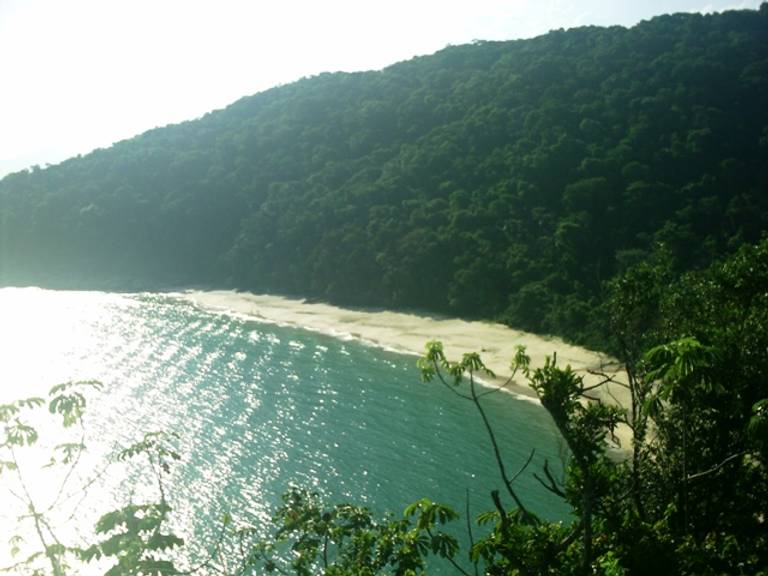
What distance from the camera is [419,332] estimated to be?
6103cm

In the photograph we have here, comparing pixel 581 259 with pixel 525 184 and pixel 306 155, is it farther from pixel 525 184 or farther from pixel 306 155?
pixel 306 155

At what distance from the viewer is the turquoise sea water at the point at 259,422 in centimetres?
2870

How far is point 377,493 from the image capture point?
28641mm

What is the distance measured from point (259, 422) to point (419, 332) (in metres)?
25.3

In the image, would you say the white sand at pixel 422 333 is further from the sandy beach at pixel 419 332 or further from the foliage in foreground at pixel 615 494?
the foliage in foreground at pixel 615 494

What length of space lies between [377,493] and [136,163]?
114 m

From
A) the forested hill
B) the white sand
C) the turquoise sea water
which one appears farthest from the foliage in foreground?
the forested hill

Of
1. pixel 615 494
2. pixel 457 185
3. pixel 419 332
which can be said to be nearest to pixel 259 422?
pixel 419 332

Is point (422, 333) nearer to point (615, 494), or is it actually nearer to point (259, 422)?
point (259, 422)

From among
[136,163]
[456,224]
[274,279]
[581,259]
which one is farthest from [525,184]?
[136,163]

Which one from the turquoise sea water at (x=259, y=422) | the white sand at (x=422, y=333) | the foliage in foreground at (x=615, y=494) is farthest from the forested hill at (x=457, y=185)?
the foliage in foreground at (x=615, y=494)

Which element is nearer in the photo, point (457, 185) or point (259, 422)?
point (259, 422)

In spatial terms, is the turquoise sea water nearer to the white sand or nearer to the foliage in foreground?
the white sand

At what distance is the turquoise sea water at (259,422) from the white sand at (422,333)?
3119 millimetres
